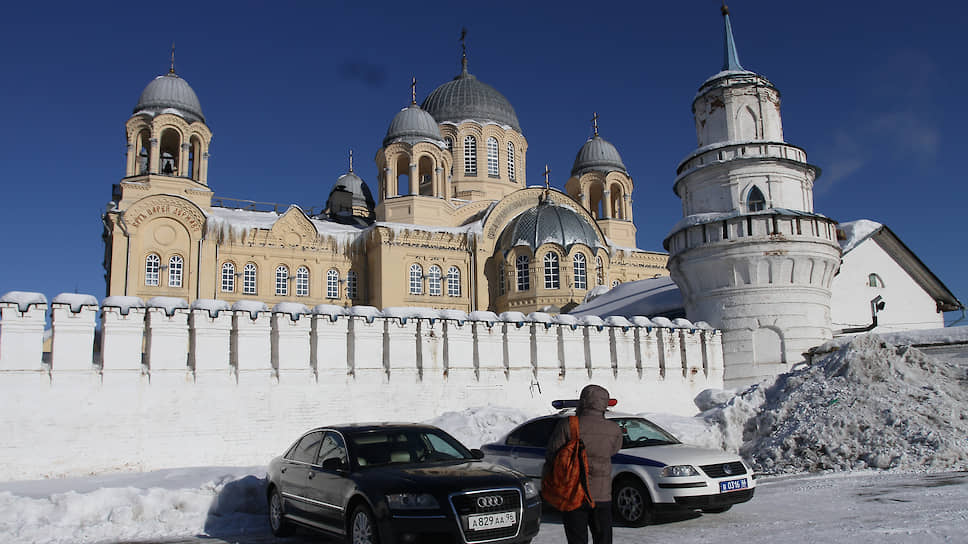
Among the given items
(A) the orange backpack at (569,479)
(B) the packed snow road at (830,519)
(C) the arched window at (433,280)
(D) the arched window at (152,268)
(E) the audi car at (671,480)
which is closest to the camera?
(A) the orange backpack at (569,479)

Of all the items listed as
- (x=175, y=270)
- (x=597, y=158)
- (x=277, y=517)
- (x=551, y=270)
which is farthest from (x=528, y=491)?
(x=597, y=158)

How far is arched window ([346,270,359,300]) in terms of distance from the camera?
110 feet

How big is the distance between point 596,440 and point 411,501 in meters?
1.65

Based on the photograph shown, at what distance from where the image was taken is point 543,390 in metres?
16.2

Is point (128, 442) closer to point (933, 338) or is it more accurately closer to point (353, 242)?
point (933, 338)

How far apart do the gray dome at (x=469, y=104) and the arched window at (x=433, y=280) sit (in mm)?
9929

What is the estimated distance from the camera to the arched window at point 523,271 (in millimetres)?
32406

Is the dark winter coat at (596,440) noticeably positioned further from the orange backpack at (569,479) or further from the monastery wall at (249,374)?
the monastery wall at (249,374)

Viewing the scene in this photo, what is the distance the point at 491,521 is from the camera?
617 centimetres

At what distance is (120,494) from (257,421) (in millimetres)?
4551

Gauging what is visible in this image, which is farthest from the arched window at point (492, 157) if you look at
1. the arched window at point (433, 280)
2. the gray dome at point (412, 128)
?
the arched window at point (433, 280)

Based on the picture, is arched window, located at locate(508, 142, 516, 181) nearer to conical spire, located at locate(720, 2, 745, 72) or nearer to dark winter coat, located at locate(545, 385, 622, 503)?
conical spire, located at locate(720, 2, 745, 72)

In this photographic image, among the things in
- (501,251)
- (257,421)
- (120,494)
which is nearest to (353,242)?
(501,251)

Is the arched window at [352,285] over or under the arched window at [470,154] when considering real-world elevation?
under
